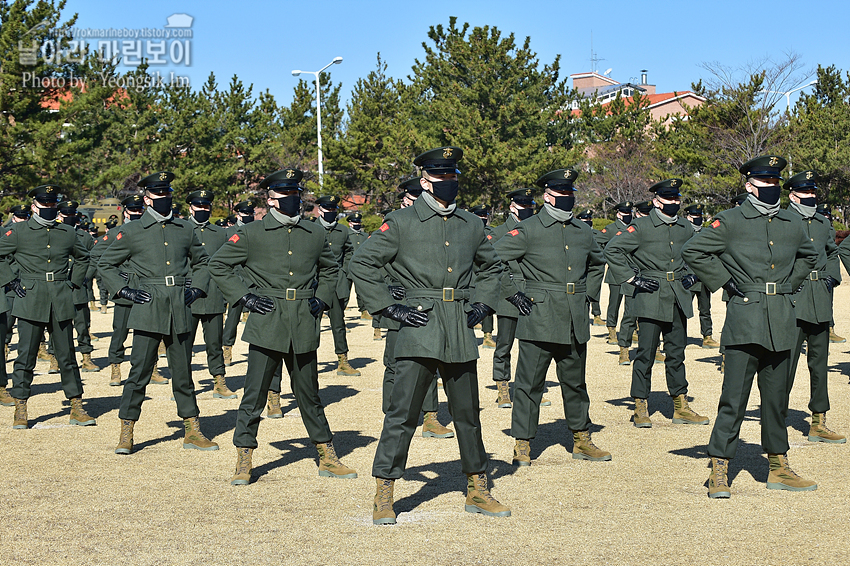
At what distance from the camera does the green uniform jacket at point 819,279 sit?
8602 mm

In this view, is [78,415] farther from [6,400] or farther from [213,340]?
[213,340]

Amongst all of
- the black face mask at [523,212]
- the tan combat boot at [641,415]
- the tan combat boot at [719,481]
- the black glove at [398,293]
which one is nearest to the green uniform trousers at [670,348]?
the tan combat boot at [641,415]

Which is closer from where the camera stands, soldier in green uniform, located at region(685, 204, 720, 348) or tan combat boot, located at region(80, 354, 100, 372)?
tan combat boot, located at region(80, 354, 100, 372)

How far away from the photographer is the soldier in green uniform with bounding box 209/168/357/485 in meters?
7.12

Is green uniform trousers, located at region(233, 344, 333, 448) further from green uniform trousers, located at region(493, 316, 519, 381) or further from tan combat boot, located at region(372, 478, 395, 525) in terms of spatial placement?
green uniform trousers, located at region(493, 316, 519, 381)

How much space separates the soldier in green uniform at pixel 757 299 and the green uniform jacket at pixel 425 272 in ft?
6.64

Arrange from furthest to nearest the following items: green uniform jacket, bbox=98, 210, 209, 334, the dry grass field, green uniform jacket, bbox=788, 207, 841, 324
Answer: green uniform jacket, bbox=788, 207, 841, 324 → green uniform jacket, bbox=98, 210, 209, 334 → the dry grass field

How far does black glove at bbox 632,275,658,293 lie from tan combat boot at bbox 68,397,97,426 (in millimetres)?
6035

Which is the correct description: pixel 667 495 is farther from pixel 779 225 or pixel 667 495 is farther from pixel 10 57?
pixel 10 57

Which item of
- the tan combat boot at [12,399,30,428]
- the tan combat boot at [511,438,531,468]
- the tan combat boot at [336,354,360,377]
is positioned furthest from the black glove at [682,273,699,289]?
the tan combat boot at [12,399,30,428]

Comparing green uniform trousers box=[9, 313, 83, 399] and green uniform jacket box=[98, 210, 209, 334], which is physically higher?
green uniform jacket box=[98, 210, 209, 334]

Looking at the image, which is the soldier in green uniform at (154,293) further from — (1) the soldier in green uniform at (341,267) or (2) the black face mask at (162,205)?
(1) the soldier in green uniform at (341,267)

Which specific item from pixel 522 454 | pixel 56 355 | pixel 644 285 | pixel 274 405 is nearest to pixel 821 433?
pixel 644 285

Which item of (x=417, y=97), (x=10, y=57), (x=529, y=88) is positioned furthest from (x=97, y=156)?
(x=529, y=88)
